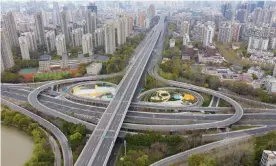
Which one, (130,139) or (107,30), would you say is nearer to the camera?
(130,139)

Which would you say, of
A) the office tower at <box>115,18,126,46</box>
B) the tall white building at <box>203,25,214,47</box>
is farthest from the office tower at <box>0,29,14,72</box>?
the tall white building at <box>203,25,214,47</box>

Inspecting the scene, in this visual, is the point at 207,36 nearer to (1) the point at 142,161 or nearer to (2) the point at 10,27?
(1) the point at 142,161

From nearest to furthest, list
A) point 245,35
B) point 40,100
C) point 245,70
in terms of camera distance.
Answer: point 40,100 → point 245,70 → point 245,35

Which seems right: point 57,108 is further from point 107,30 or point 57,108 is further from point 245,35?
point 245,35

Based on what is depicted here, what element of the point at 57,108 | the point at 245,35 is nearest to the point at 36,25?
the point at 57,108

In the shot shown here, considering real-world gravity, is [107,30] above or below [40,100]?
above

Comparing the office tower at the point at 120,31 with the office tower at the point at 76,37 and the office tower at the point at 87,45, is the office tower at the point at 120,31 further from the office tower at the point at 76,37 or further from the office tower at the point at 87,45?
the office tower at the point at 76,37
